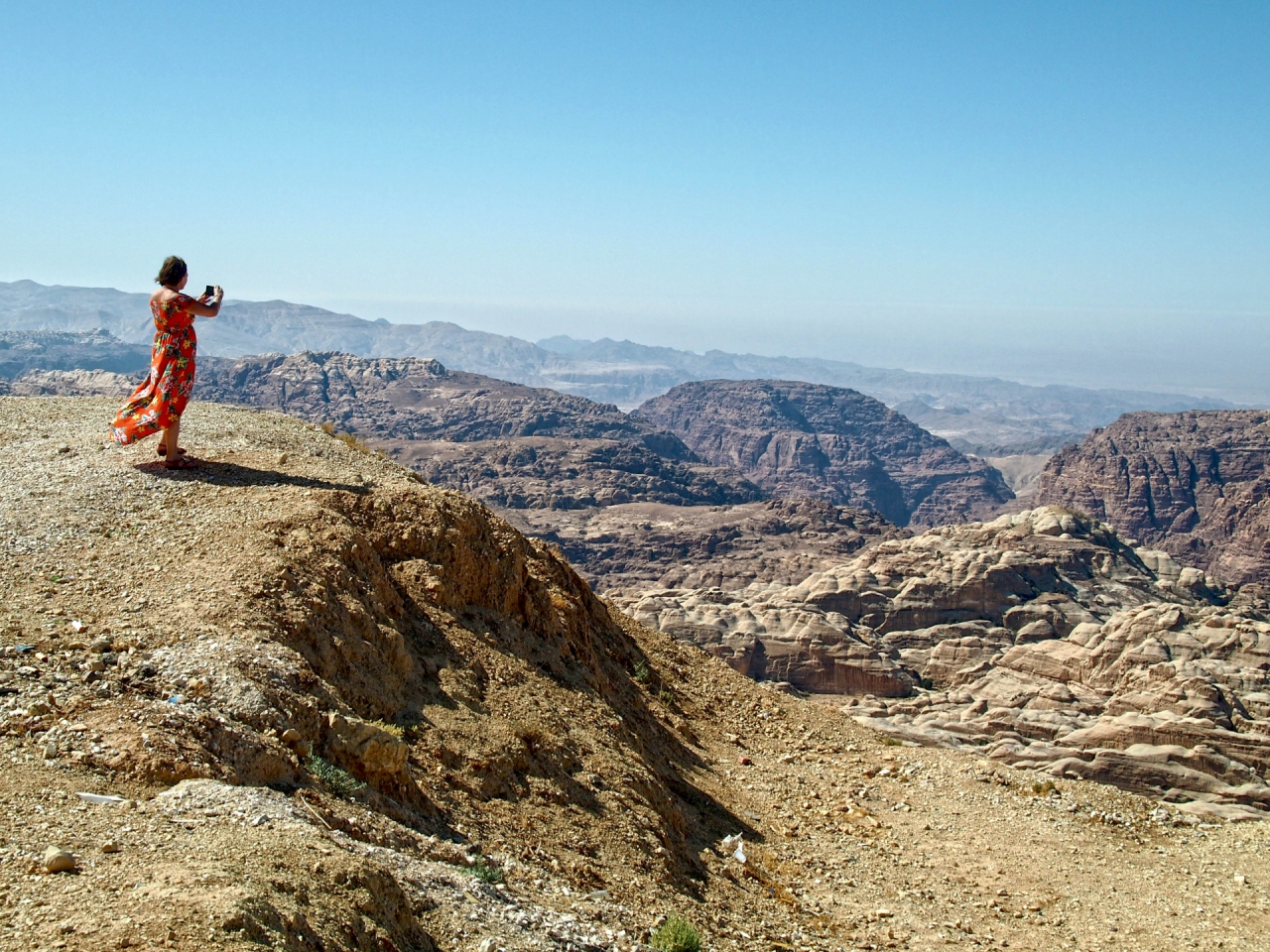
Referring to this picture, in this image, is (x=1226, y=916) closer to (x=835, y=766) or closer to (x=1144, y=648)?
(x=835, y=766)

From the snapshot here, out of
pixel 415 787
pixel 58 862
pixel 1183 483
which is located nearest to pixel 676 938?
pixel 415 787

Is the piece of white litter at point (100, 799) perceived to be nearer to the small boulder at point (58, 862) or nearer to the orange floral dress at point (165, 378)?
the small boulder at point (58, 862)

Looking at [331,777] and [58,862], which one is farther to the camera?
[331,777]

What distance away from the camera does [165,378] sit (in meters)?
12.5

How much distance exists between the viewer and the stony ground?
20.1ft

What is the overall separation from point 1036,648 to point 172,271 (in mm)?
40150

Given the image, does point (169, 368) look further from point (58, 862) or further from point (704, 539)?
point (704, 539)

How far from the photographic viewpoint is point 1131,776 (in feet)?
84.9

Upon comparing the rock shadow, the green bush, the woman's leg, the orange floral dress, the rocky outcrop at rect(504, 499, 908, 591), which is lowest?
the rocky outcrop at rect(504, 499, 908, 591)

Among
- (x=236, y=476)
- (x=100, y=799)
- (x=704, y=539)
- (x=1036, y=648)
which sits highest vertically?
(x=236, y=476)

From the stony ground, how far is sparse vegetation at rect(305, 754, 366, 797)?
41mm

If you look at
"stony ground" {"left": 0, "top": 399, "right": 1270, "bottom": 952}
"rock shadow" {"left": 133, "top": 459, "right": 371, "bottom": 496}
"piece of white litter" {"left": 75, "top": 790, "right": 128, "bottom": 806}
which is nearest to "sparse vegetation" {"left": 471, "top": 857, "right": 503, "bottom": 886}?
"stony ground" {"left": 0, "top": 399, "right": 1270, "bottom": 952}

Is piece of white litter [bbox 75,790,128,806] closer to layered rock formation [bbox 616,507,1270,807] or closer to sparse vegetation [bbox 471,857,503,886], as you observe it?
sparse vegetation [bbox 471,857,503,886]

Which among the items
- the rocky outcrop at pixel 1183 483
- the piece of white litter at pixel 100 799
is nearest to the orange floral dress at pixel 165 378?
the piece of white litter at pixel 100 799
